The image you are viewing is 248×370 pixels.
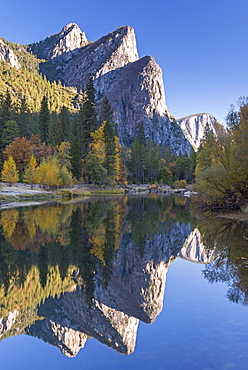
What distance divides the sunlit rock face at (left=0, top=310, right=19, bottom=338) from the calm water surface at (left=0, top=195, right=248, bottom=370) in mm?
22

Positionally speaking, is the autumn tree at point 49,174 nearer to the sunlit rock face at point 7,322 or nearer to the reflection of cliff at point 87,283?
the reflection of cliff at point 87,283

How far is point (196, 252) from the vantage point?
485 inches

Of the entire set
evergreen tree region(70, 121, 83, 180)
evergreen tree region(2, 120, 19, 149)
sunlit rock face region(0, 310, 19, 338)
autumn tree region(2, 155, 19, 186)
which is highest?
evergreen tree region(2, 120, 19, 149)

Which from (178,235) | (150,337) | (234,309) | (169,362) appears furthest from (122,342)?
(178,235)

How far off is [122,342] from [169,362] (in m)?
1.21

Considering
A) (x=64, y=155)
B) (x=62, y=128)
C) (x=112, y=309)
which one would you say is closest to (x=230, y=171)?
(x=112, y=309)

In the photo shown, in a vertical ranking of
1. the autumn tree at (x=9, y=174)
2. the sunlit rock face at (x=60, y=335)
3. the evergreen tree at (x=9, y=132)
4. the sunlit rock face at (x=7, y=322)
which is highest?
the evergreen tree at (x=9, y=132)

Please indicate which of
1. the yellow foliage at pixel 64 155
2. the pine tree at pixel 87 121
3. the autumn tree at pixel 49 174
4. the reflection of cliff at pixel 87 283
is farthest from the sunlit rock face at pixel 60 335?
the pine tree at pixel 87 121

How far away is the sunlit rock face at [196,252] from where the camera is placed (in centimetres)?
1130

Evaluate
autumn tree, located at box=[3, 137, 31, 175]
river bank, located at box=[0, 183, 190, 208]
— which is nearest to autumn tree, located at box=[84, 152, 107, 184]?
river bank, located at box=[0, 183, 190, 208]

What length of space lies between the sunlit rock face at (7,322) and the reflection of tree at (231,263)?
542 cm

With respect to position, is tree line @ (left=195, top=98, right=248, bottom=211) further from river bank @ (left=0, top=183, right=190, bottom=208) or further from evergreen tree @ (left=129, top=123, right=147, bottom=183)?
evergreen tree @ (left=129, top=123, right=147, bottom=183)

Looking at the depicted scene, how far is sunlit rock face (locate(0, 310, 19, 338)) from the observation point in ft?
18.9

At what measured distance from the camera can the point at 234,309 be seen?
21.5ft
